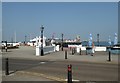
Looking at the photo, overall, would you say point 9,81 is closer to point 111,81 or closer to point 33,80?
point 33,80

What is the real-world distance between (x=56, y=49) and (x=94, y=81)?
35124mm

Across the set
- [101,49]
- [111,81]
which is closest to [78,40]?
[101,49]

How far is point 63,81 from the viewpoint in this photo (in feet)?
44.4

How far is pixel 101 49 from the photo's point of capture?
51.3 meters

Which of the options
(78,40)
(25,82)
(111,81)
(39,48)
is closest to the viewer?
(25,82)

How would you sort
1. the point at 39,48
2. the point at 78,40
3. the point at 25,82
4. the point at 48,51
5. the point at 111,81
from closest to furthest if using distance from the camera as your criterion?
the point at 25,82 < the point at 111,81 < the point at 39,48 < the point at 48,51 < the point at 78,40

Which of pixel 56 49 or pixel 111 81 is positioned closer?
pixel 111 81

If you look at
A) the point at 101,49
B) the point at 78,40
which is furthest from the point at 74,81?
the point at 78,40

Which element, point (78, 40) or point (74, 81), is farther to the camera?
point (78, 40)

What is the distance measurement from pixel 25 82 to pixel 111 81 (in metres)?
4.76

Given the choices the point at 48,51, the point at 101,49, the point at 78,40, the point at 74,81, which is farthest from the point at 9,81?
the point at 78,40

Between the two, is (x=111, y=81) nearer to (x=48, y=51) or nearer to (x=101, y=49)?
(x=48, y=51)

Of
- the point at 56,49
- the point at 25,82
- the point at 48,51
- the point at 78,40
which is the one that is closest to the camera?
the point at 25,82

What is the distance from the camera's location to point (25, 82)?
13031mm
